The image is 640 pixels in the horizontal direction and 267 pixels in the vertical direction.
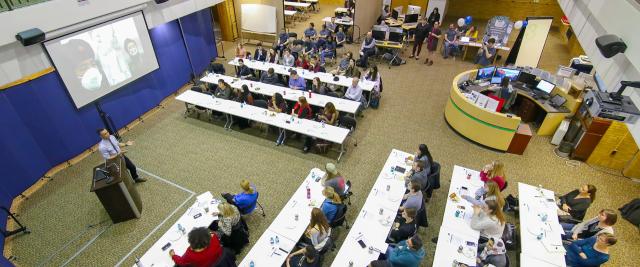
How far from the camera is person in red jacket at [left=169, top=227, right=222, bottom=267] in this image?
418 cm

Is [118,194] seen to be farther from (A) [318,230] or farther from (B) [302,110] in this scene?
(B) [302,110]

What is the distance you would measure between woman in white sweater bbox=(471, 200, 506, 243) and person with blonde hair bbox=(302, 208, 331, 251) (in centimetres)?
242

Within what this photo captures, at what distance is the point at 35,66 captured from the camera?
6824 mm

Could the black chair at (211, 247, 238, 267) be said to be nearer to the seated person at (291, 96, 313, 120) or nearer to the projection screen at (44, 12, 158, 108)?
the seated person at (291, 96, 313, 120)

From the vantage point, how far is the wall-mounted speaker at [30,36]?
6055 mm

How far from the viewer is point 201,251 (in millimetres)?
4285

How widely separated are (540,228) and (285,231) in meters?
4.26

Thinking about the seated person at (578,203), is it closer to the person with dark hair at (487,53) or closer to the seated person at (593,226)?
the seated person at (593,226)

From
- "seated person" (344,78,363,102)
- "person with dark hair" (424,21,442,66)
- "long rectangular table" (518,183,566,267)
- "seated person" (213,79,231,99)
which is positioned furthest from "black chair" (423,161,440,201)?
"person with dark hair" (424,21,442,66)

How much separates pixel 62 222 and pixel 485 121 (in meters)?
9.69

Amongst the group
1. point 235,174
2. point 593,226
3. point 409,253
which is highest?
point 409,253

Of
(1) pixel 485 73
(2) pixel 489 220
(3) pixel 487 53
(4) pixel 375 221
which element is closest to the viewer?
(2) pixel 489 220

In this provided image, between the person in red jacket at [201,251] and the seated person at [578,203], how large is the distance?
591 centimetres

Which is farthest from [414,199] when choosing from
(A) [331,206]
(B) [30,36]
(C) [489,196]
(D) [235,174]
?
(B) [30,36]
